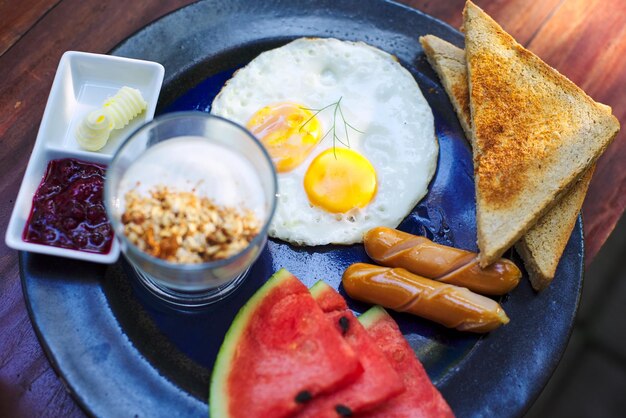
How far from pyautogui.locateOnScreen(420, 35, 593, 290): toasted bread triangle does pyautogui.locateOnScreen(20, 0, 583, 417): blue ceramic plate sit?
5 centimetres

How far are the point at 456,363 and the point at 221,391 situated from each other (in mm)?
941

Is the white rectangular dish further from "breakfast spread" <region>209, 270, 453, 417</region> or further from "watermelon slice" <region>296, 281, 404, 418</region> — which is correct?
"watermelon slice" <region>296, 281, 404, 418</region>

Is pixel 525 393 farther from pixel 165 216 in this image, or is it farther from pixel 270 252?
pixel 165 216

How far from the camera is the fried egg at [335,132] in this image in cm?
273

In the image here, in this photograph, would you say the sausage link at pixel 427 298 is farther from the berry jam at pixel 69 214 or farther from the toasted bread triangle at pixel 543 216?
the berry jam at pixel 69 214

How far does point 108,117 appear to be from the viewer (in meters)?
2.56

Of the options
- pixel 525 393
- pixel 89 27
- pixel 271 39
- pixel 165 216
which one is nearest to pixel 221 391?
pixel 165 216

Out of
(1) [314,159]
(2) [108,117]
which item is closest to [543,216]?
(1) [314,159]

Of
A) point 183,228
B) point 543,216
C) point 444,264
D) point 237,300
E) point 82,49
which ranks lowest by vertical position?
point 237,300

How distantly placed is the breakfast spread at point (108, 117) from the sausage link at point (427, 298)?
1.15 metres

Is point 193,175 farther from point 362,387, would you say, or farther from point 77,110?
point 362,387

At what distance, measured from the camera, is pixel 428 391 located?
2322 millimetres

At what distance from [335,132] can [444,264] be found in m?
0.79

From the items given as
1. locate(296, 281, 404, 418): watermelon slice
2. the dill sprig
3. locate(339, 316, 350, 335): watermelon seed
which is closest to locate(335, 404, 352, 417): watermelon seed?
locate(296, 281, 404, 418): watermelon slice
